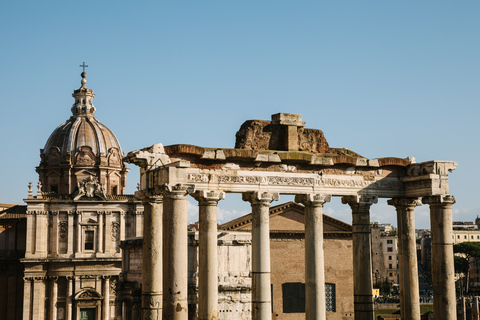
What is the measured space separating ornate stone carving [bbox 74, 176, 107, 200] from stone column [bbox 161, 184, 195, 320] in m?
37.1

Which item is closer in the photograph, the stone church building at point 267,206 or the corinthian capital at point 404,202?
the stone church building at point 267,206

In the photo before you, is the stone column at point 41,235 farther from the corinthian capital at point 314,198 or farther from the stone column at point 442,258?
the stone column at point 442,258

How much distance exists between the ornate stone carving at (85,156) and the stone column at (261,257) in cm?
4124

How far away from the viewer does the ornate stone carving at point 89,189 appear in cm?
5147

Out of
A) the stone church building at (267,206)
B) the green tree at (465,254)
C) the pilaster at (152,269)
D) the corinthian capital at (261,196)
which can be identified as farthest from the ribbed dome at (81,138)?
the green tree at (465,254)

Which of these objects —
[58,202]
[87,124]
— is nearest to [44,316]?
[58,202]

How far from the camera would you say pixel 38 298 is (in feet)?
163

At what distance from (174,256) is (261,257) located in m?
2.75

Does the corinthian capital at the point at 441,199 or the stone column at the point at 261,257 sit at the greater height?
the corinthian capital at the point at 441,199

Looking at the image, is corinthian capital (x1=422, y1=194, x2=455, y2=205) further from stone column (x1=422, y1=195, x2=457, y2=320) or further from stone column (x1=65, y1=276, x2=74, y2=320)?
stone column (x1=65, y1=276, x2=74, y2=320)

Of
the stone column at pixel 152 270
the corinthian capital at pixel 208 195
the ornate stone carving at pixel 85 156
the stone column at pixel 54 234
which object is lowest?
the stone column at pixel 152 270

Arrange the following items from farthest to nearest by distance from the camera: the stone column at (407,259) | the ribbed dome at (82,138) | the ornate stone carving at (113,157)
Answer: the ornate stone carving at (113,157)
the ribbed dome at (82,138)
the stone column at (407,259)

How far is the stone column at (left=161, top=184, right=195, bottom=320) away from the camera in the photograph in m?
15.1

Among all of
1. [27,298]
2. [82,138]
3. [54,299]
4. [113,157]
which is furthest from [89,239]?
[82,138]
